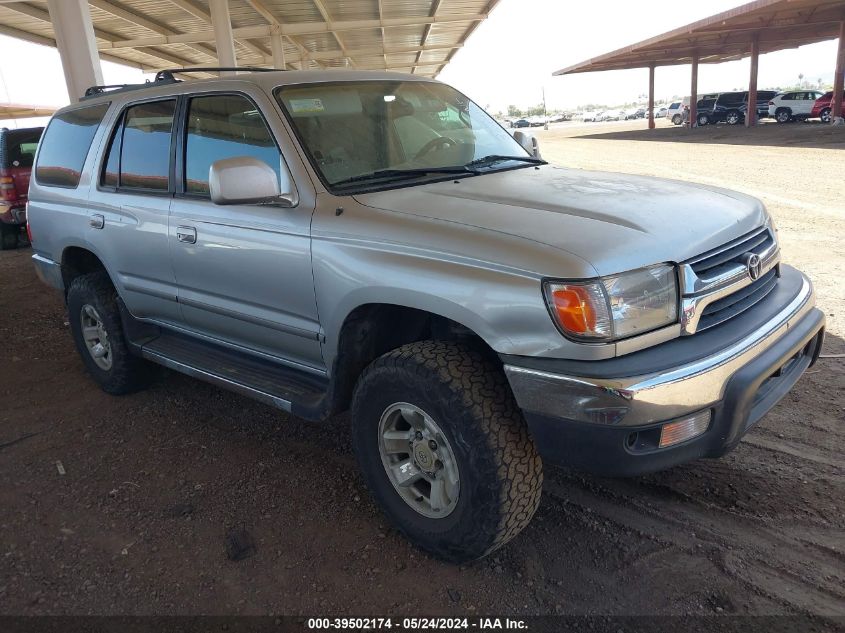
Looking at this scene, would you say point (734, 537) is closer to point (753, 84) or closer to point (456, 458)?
point (456, 458)

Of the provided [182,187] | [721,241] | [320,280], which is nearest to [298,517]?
[320,280]

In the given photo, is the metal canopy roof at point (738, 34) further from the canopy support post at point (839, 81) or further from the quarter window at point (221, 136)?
the quarter window at point (221, 136)

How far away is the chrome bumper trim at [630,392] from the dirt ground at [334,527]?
0.78m

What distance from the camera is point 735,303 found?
257 cm

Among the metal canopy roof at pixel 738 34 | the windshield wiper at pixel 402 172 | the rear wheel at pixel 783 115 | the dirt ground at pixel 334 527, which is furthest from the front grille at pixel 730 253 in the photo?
the rear wheel at pixel 783 115

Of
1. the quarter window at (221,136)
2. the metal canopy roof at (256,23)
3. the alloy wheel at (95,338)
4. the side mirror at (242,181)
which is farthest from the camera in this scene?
the metal canopy roof at (256,23)

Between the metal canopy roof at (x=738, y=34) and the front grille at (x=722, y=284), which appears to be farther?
the metal canopy roof at (x=738, y=34)

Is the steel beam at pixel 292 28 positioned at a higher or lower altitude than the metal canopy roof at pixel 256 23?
lower

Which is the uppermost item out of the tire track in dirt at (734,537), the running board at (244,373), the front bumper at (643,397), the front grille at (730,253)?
the front grille at (730,253)

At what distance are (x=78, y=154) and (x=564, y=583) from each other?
4.03 m

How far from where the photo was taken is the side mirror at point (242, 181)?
2.77 meters

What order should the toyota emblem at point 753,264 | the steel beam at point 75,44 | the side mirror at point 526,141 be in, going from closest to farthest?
1. the toyota emblem at point 753,264
2. the side mirror at point 526,141
3. the steel beam at point 75,44

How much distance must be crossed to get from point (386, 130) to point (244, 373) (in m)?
1.48

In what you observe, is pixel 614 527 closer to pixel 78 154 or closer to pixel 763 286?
pixel 763 286
